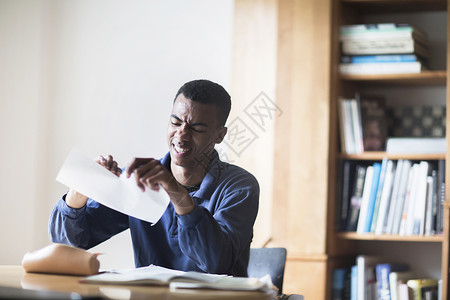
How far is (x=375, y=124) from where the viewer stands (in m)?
2.99

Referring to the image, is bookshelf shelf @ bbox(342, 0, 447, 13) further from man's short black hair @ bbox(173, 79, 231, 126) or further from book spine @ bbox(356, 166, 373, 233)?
man's short black hair @ bbox(173, 79, 231, 126)

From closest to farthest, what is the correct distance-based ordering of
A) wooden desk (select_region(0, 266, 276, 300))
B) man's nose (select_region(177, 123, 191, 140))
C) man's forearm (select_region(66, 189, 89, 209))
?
wooden desk (select_region(0, 266, 276, 300))
man's forearm (select_region(66, 189, 89, 209))
man's nose (select_region(177, 123, 191, 140))

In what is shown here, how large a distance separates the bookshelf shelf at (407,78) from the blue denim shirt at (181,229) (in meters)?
1.16

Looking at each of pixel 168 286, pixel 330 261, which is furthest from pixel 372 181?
pixel 168 286

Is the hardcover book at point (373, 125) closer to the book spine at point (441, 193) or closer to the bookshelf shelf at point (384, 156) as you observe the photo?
the bookshelf shelf at point (384, 156)

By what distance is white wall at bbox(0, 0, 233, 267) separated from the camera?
312 centimetres

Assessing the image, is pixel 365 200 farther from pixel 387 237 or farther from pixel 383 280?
pixel 383 280

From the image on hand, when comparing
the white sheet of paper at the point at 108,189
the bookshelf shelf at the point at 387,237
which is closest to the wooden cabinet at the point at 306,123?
the bookshelf shelf at the point at 387,237

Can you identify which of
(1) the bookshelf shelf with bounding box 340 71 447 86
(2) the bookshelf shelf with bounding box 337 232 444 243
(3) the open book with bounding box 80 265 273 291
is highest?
(1) the bookshelf shelf with bounding box 340 71 447 86

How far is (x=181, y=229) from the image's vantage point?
62.7 inches

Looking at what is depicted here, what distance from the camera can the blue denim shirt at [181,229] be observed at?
64.9 inches

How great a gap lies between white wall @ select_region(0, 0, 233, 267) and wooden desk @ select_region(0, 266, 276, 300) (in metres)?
1.78

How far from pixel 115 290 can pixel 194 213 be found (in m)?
0.37

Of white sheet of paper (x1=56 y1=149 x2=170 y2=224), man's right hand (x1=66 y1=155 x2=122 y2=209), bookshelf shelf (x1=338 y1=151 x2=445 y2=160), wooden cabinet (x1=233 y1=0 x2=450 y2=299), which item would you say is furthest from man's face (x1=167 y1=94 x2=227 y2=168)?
bookshelf shelf (x1=338 y1=151 x2=445 y2=160)
